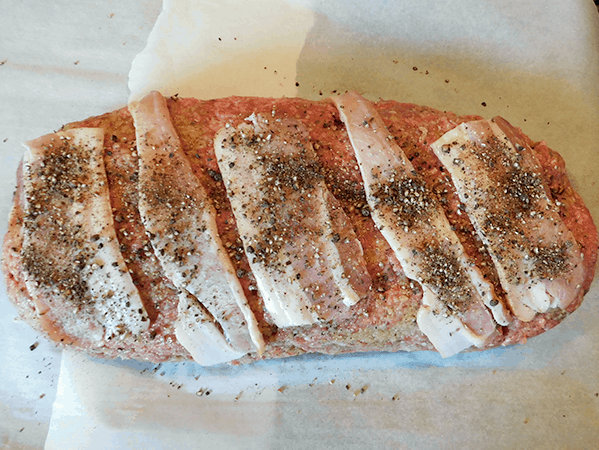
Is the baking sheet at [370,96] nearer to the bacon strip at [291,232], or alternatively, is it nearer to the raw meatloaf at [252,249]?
the raw meatloaf at [252,249]

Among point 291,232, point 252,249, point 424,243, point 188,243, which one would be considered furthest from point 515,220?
point 188,243

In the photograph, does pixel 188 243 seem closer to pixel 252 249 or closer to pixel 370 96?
pixel 252 249

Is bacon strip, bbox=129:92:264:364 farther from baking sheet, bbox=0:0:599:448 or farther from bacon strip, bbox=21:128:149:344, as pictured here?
baking sheet, bbox=0:0:599:448

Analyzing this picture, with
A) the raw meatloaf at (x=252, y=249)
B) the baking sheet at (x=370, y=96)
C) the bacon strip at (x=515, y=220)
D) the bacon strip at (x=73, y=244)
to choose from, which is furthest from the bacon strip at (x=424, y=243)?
the bacon strip at (x=73, y=244)

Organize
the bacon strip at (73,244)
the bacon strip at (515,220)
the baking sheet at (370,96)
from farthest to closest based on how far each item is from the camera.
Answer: the baking sheet at (370,96) → the bacon strip at (515,220) → the bacon strip at (73,244)

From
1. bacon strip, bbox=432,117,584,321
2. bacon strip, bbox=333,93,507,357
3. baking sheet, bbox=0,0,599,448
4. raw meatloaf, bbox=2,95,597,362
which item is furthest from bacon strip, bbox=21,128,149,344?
bacon strip, bbox=432,117,584,321

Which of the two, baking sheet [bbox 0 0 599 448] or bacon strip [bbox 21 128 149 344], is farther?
baking sheet [bbox 0 0 599 448]

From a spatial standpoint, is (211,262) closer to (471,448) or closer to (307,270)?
(307,270)
